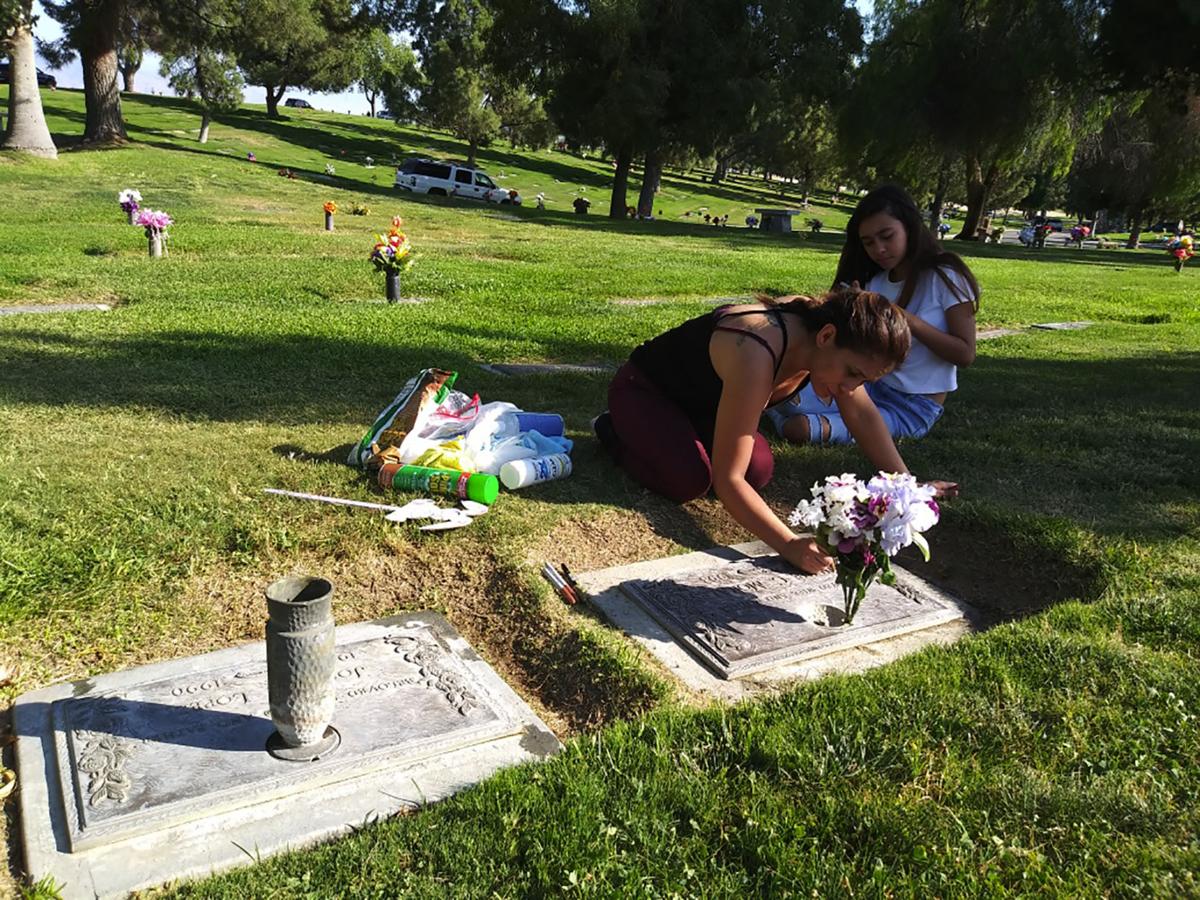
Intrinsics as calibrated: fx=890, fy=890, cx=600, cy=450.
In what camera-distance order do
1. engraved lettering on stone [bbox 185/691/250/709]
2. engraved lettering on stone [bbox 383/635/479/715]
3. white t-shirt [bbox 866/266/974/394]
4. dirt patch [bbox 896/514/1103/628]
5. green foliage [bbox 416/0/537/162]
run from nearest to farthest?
engraved lettering on stone [bbox 185/691/250/709] < engraved lettering on stone [bbox 383/635/479/715] < dirt patch [bbox 896/514/1103/628] < white t-shirt [bbox 866/266/974/394] < green foliage [bbox 416/0/537/162]

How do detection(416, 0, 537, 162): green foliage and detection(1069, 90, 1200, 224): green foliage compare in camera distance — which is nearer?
detection(1069, 90, 1200, 224): green foliage

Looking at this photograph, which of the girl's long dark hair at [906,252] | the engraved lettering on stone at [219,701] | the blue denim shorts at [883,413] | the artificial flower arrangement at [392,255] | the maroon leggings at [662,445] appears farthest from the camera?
the artificial flower arrangement at [392,255]

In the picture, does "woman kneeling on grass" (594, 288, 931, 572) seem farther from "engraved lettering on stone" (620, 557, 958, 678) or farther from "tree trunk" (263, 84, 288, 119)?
"tree trunk" (263, 84, 288, 119)

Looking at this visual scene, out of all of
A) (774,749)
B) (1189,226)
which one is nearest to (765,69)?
(774,749)

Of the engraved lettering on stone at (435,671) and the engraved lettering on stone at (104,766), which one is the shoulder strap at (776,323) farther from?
the engraved lettering on stone at (104,766)

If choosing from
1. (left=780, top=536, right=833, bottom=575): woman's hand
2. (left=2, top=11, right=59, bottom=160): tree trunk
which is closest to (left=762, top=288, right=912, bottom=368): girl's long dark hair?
(left=780, top=536, right=833, bottom=575): woman's hand

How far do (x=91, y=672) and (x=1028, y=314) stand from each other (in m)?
12.0

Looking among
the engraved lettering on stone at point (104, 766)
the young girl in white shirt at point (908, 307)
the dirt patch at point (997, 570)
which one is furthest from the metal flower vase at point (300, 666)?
the young girl in white shirt at point (908, 307)

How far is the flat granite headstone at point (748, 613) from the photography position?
3.00 metres

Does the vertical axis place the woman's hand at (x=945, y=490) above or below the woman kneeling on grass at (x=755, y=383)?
below

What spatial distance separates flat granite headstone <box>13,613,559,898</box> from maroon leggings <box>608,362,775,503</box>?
1.60 metres

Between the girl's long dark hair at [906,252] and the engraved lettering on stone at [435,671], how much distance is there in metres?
2.94

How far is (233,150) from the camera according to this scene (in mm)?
35656

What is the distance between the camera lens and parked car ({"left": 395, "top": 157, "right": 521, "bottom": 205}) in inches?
1273
